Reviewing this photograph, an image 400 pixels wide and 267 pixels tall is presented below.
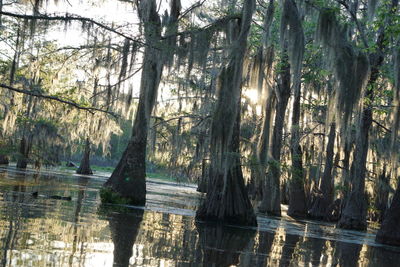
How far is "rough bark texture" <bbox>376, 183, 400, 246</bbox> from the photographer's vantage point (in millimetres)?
14445

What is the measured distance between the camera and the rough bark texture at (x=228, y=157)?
14.2 metres

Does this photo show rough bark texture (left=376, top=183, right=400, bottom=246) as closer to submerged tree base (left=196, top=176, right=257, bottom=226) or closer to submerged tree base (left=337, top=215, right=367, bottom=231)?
submerged tree base (left=196, top=176, right=257, bottom=226)

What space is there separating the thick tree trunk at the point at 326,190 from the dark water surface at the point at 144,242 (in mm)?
8245

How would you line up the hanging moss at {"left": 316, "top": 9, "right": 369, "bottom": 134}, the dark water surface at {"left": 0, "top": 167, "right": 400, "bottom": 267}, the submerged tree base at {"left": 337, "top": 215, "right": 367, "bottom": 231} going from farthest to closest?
the submerged tree base at {"left": 337, "top": 215, "right": 367, "bottom": 231}, the hanging moss at {"left": 316, "top": 9, "right": 369, "bottom": 134}, the dark water surface at {"left": 0, "top": 167, "right": 400, "bottom": 267}

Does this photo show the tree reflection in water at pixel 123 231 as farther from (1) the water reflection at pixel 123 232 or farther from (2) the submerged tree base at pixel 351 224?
(2) the submerged tree base at pixel 351 224

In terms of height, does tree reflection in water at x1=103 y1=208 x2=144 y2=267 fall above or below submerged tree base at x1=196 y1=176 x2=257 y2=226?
below

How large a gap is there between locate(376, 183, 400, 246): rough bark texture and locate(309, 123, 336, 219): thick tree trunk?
8892mm

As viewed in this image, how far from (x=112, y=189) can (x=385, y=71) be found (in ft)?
30.5

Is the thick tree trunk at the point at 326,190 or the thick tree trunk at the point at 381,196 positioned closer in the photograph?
the thick tree trunk at the point at 326,190

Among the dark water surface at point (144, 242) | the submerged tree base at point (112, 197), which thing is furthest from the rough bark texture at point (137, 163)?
the dark water surface at point (144, 242)

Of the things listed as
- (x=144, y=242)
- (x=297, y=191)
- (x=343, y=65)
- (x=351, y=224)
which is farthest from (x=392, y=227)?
(x=297, y=191)

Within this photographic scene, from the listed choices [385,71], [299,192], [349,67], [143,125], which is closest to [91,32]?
[349,67]

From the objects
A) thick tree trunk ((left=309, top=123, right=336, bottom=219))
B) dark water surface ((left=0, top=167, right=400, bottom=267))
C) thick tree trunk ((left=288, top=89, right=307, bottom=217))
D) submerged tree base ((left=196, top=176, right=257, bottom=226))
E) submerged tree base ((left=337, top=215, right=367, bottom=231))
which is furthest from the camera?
thick tree trunk ((left=288, top=89, right=307, bottom=217))

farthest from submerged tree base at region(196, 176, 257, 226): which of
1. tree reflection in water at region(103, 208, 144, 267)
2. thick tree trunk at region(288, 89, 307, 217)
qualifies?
thick tree trunk at region(288, 89, 307, 217)
